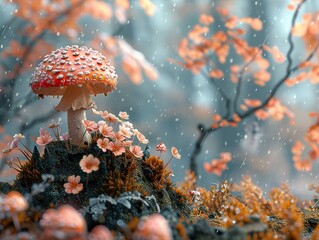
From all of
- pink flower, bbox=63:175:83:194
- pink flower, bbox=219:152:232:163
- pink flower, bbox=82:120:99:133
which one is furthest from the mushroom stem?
pink flower, bbox=219:152:232:163

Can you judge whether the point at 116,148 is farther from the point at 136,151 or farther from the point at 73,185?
the point at 73,185

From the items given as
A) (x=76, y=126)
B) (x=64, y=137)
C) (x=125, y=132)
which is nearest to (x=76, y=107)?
(x=76, y=126)

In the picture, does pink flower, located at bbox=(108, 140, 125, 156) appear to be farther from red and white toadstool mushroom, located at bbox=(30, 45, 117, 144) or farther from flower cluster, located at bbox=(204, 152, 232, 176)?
flower cluster, located at bbox=(204, 152, 232, 176)

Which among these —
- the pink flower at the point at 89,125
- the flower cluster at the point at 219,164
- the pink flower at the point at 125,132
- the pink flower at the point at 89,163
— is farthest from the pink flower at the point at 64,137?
the flower cluster at the point at 219,164

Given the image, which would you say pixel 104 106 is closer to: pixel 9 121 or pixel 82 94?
pixel 9 121

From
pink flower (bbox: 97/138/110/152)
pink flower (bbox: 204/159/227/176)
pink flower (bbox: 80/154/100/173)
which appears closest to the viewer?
pink flower (bbox: 80/154/100/173)

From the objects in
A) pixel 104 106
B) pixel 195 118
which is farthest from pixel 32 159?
pixel 195 118
